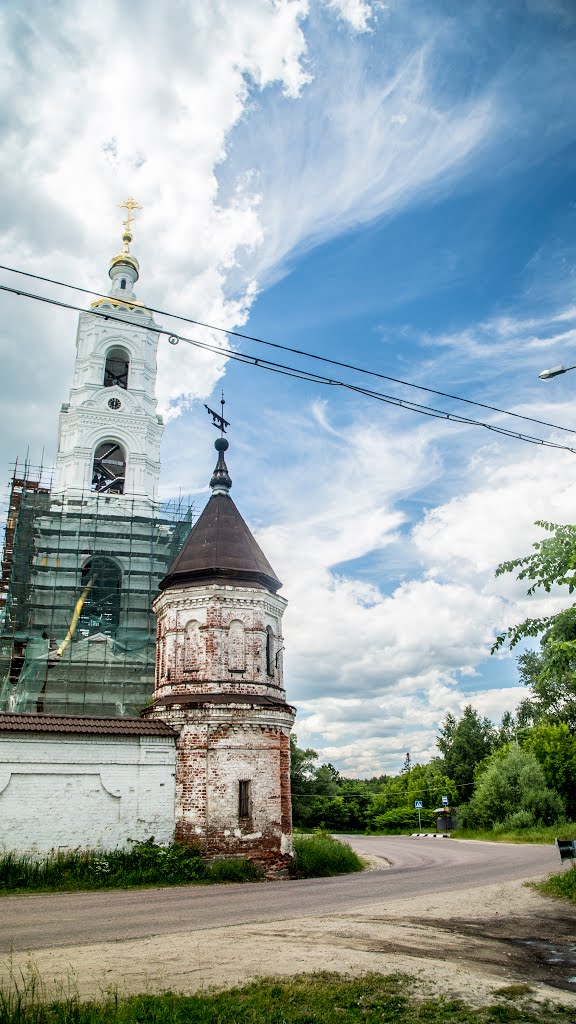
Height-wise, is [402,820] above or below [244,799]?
below

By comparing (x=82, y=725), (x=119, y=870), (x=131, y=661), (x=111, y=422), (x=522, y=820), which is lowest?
(x=119, y=870)

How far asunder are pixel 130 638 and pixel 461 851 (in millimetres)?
14677

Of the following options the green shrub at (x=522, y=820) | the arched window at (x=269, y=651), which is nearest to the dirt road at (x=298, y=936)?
the arched window at (x=269, y=651)

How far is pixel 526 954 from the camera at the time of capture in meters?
7.84

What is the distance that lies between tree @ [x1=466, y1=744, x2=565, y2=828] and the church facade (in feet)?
58.2

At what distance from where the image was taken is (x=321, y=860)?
18641mm

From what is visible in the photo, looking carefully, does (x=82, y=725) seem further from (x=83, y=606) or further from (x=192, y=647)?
(x=83, y=606)

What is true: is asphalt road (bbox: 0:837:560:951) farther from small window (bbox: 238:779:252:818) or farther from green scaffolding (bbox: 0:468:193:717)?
green scaffolding (bbox: 0:468:193:717)

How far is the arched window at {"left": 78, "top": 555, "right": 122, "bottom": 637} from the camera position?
28312mm

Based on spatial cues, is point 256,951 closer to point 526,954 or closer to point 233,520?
point 526,954

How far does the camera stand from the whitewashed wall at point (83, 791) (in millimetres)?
15414

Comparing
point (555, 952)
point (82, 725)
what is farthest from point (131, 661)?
point (555, 952)

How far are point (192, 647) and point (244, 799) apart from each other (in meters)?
4.12

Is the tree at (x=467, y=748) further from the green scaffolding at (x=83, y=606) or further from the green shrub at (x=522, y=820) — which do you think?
the green scaffolding at (x=83, y=606)
